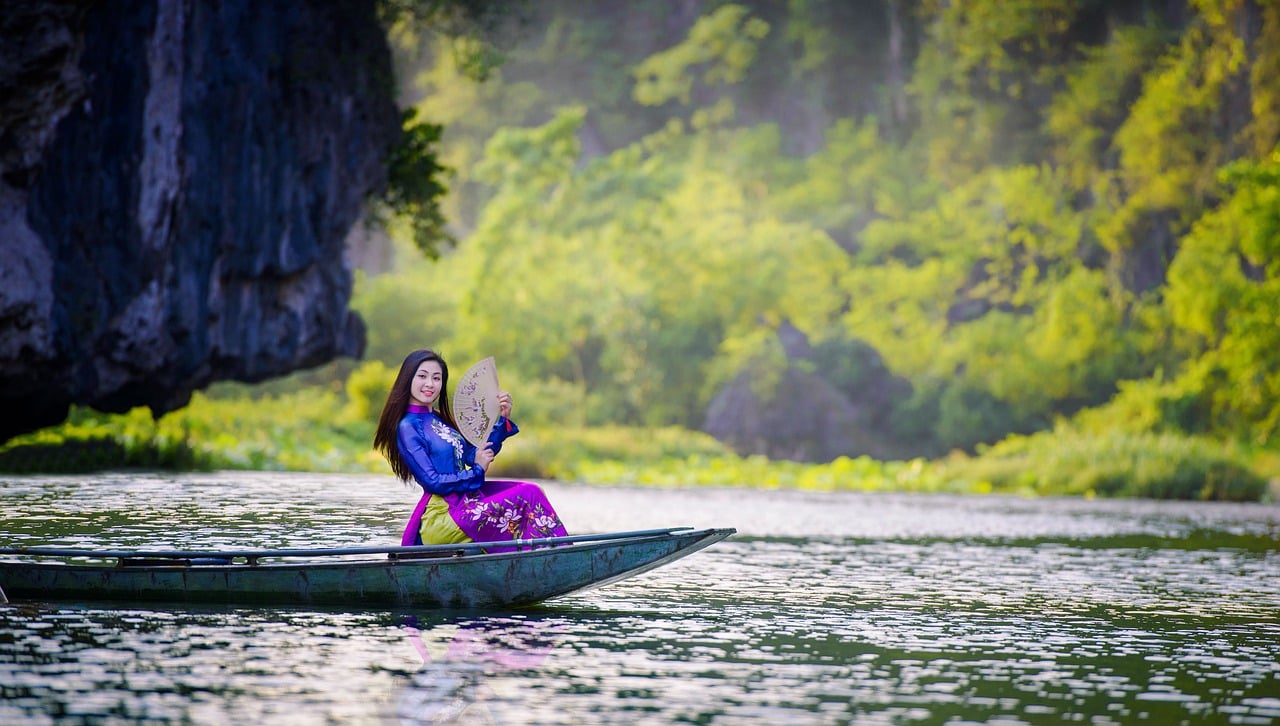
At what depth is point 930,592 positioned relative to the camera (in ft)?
36.3

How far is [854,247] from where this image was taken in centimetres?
5019

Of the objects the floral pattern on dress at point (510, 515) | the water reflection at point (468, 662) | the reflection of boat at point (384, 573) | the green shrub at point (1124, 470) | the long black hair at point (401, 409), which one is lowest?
the water reflection at point (468, 662)

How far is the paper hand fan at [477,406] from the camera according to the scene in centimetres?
900

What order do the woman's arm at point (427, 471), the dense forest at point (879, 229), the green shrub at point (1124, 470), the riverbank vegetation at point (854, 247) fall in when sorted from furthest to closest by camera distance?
1. the dense forest at point (879, 229)
2. the riverbank vegetation at point (854, 247)
3. the green shrub at point (1124, 470)
4. the woman's arm at point (427, 471)

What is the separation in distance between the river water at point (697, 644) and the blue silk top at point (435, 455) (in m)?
0.74

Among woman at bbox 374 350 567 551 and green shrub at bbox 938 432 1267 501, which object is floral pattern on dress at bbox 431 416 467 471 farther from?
green shrub at bbox 938 432 1267 501

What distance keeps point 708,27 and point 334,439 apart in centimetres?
2717

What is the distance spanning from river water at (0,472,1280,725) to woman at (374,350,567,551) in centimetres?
48

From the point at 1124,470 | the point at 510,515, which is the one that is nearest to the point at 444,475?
the point at 510,515

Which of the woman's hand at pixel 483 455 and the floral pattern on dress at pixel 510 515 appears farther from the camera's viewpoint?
the woman's hand at pixel 483 455

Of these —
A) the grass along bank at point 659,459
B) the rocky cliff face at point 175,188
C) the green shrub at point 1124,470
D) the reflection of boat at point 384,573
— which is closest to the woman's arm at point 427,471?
the reflection of boat at point 384,573

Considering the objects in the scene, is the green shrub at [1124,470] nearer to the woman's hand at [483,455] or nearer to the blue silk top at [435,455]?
the woman's hand at [483,455]

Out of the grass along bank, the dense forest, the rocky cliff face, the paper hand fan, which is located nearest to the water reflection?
the paper hand fan

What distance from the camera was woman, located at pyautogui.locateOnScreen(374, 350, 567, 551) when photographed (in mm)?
8891
